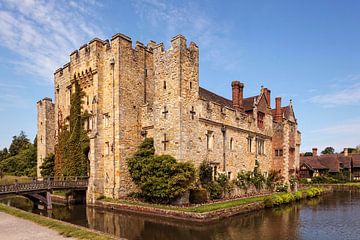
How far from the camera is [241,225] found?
16641 millimetres

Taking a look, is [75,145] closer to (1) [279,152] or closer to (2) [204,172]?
(2) [204,172]

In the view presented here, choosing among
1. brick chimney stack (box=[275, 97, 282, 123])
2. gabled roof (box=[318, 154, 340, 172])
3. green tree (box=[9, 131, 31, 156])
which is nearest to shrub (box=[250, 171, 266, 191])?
brick chimney stack (box=[275, 97, 282, 123])

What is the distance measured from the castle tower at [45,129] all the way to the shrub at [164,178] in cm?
2071

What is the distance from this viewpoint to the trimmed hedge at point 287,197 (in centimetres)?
2339

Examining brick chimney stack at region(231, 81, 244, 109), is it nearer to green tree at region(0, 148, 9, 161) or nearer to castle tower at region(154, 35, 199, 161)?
castle tower at region(154, 35, 199, 161)

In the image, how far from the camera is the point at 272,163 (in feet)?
113

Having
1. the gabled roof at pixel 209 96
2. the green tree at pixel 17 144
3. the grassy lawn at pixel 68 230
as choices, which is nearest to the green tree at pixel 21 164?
the green tree at pixel 17 144

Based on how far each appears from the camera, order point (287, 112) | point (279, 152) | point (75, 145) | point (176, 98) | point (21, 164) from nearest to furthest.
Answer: point (176, 98)
point (75, 145)
point (279, 152)
point (287, 112)
point (21, 164)

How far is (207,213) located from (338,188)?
35.8 m

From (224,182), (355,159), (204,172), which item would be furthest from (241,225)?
(355,159)

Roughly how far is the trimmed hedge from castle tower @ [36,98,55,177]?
28424 mm

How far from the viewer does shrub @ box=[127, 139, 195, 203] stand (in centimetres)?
2032

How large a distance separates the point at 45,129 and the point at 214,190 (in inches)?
1015

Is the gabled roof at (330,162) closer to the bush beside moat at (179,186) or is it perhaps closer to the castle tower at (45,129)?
the bush beside moat at (179,186)
